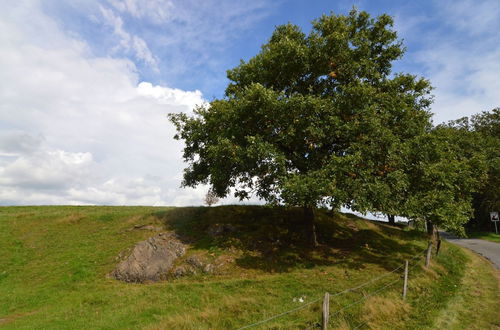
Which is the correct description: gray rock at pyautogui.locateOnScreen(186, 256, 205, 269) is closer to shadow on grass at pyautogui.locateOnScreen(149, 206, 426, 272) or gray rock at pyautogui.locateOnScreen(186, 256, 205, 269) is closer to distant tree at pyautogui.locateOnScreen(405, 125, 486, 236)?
shadow on grass at pyautogui.locateOnScreen(149, 206, 426, 272)

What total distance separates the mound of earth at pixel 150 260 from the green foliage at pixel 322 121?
20.3ft

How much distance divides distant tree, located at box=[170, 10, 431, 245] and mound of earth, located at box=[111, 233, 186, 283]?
6.38 m

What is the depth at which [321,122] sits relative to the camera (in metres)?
19.7

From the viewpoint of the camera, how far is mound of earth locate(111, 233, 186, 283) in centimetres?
2130

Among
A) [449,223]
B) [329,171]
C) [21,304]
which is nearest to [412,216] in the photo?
[449,223]

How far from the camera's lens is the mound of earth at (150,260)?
21297 mm

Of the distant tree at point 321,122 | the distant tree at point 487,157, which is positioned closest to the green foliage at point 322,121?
the distant tree at point 321,122

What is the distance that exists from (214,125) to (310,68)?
8.42 meters

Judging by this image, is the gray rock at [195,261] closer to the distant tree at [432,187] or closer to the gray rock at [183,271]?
the gray rock at [183,271]

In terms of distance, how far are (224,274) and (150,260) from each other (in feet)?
19.9

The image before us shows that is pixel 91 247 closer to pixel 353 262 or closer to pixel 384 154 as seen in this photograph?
pixel 353 262

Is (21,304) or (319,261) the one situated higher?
(319,261)

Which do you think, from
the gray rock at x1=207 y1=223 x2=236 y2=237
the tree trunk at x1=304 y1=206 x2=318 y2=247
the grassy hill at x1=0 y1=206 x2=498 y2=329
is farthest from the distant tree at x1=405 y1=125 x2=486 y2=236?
the gray rock at x1=207 y1=223 x2=236 y2=237

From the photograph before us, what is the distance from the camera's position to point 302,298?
16.0m
